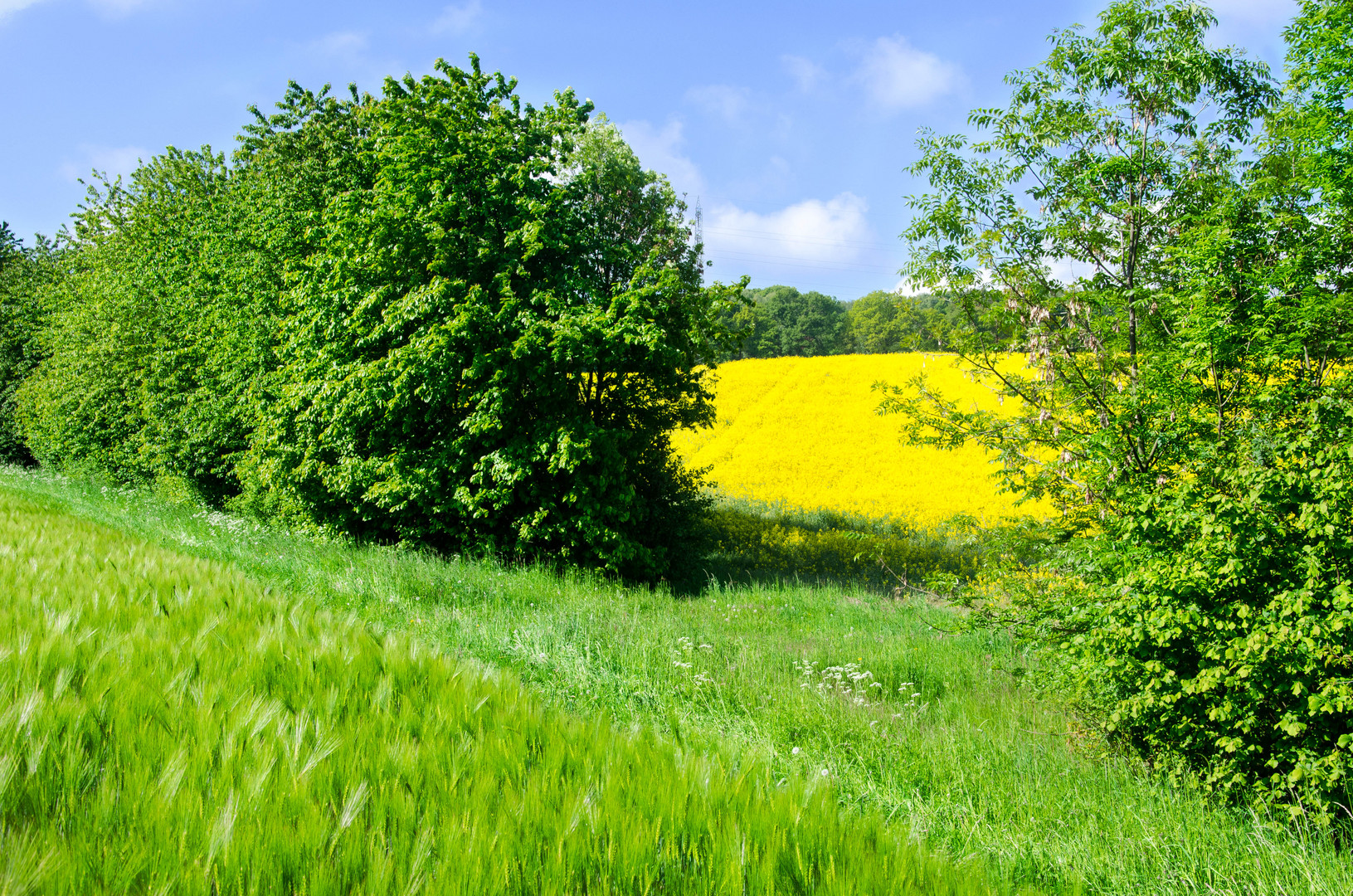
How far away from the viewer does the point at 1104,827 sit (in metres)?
3.25

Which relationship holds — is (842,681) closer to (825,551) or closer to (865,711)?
(865,711)

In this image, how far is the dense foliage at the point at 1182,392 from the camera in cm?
373

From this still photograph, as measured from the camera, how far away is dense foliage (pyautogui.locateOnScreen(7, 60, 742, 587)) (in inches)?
398

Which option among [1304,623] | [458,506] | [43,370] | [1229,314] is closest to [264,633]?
[1304,623]

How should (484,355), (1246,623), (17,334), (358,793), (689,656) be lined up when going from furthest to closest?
1. (17,334)
2. (484,355)
3. (689,656)
4. (1246,623)
5. (358,793)

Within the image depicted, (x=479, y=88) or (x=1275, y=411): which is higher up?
(x=479, y=88)

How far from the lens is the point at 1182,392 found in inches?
Result: 193

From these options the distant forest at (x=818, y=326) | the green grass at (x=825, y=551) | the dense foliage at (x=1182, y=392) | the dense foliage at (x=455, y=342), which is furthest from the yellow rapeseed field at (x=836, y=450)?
the distant forest at (x=818, y=326)

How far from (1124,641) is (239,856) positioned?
4.64 m

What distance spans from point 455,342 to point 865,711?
787cm

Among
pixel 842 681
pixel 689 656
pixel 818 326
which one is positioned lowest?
pixel 842 681

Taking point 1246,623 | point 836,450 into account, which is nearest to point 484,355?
point 1246,623

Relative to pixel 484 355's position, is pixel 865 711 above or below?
below

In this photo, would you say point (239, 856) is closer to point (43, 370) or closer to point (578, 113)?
point (578, 113)
